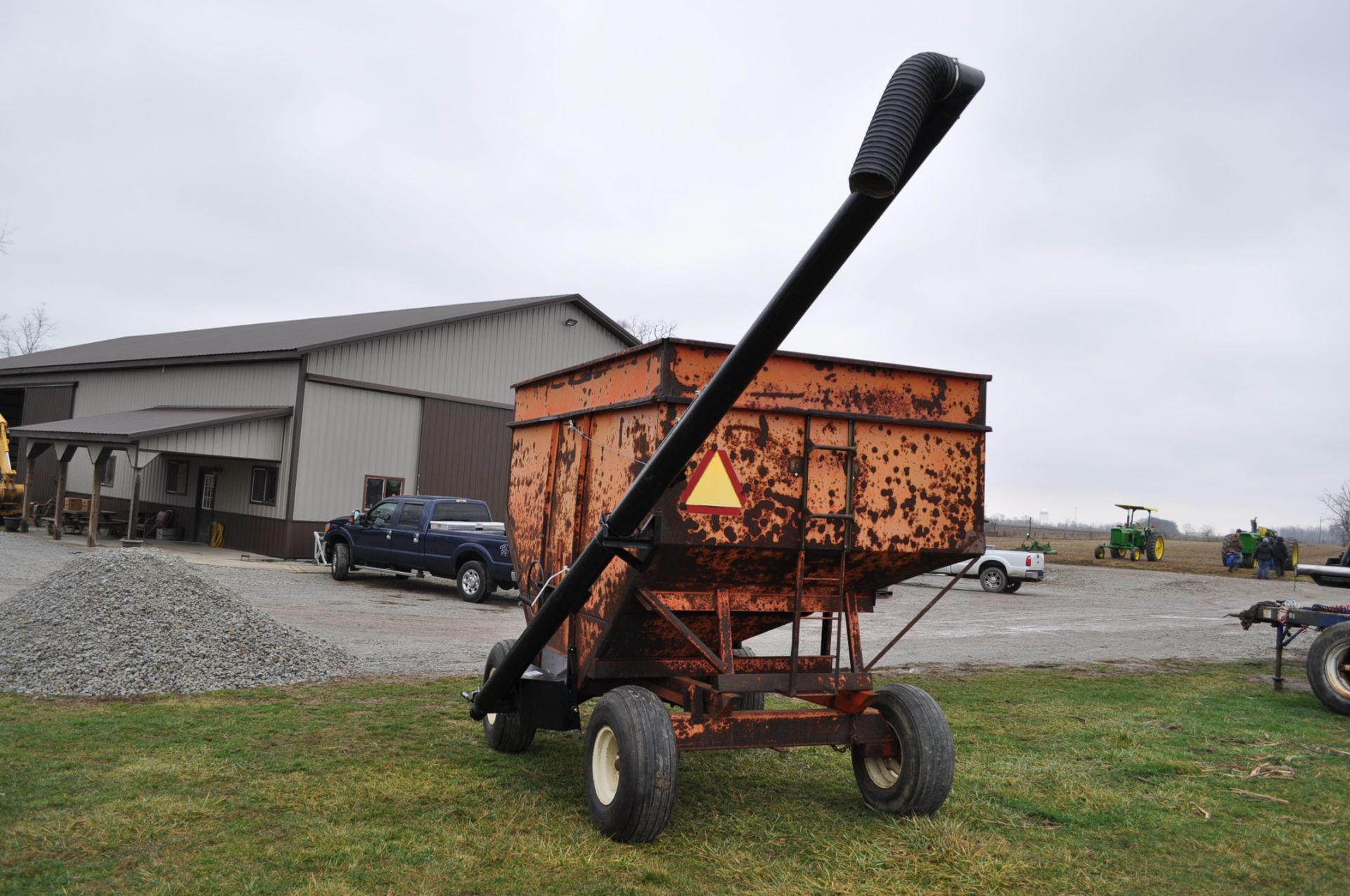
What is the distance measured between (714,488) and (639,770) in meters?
1.52

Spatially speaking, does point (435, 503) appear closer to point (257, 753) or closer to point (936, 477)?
point (257, 753)

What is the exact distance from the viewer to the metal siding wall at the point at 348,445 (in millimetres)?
22562

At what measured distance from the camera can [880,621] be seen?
56.2ft

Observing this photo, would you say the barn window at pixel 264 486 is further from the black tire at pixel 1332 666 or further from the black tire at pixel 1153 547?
the black tire at pixel 1153 547

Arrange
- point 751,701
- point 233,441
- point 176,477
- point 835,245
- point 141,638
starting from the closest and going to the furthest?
point 835,245 → point 751,701 → point 141,638 → point 233,441 → point 176,477

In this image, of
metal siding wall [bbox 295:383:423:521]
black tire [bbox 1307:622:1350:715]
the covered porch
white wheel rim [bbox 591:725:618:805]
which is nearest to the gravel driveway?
the covered porch

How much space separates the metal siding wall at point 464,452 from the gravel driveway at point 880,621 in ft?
13.6

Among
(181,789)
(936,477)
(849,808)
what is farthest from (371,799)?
(936,477)

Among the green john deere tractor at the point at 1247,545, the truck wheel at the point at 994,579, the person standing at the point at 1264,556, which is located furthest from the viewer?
the green john deere tractor at the point at 1247,545

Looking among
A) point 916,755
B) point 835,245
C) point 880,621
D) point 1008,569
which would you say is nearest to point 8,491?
point 880,621

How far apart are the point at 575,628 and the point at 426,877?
76.6 inches

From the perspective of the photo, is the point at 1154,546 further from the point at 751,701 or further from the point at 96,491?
the point at 751,701

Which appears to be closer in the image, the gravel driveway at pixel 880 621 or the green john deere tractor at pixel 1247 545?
the gravel driveway at pixel 880 621

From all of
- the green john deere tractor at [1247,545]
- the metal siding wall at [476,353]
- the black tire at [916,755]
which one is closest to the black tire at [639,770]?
the black tire at [916,755]
